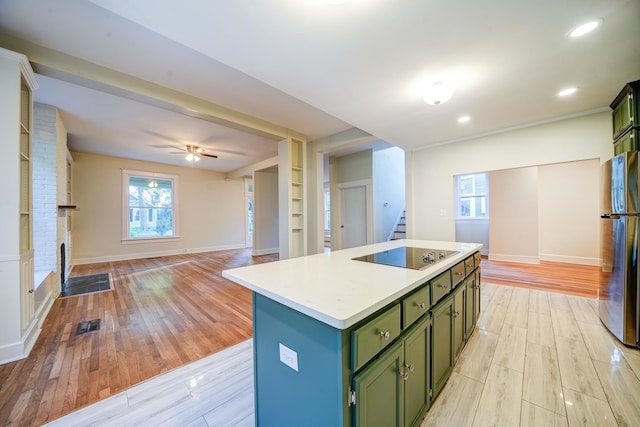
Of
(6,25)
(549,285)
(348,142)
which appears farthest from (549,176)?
(6,25)

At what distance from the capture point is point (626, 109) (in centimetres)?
234

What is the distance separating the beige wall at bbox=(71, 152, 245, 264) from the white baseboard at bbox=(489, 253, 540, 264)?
7680mm

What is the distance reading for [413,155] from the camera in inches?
178

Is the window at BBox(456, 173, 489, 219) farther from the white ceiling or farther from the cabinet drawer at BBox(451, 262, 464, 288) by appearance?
the cabinet drawer at BBox(451, 262, 464, 288)

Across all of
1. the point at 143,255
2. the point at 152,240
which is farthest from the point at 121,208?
the point at 143,255

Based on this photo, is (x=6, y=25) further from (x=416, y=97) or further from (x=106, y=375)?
(x=416, y=97)

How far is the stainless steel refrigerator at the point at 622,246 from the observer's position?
2.05 metres

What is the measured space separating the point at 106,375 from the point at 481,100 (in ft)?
14.2

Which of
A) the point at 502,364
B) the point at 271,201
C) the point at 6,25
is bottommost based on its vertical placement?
the point at 502,364

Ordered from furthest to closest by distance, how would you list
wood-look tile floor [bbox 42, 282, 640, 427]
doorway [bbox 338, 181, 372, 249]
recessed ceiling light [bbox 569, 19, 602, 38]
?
doorway [bbox 338, 181, 372, 249] → recessed ceiling light [bbox 569, 19, 602, 38] → wood-look tile floor [bbox 42, 282, 640, 427]

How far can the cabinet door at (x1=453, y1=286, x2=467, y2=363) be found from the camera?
1.74m

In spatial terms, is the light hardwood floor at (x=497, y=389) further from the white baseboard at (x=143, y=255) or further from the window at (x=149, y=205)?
the window at (x=149, y=205)

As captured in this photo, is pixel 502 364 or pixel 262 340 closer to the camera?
pixel 262 340

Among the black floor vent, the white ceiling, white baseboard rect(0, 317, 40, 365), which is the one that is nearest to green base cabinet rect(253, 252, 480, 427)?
the white ceiling
